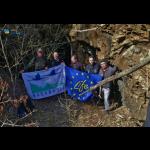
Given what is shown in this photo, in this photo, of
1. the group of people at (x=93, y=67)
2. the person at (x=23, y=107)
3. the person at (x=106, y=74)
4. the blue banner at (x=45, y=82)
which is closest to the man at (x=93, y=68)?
the group of people at (x=93, y=67)

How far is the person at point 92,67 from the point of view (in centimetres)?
1071

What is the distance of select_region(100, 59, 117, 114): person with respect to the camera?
10.2 m

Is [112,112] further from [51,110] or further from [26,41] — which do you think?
[26,41]

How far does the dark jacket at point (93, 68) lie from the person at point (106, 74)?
0.68 ft

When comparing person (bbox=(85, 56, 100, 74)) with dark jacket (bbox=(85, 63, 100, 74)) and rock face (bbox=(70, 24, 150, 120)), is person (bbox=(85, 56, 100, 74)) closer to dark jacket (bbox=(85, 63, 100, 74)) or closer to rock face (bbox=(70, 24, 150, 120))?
dark jacket (bbox=(85, 63, 100, 74))

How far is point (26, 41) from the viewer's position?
500 inches

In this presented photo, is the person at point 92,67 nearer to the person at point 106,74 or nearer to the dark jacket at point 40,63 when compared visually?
the person at point 106,74

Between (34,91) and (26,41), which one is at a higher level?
(26,41)

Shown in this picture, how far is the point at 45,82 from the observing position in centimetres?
1124

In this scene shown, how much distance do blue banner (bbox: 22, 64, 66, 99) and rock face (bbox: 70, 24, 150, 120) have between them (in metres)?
1.42

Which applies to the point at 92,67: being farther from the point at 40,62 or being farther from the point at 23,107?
the point at 23,107

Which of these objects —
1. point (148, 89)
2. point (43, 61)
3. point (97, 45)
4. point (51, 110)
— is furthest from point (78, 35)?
point (148, 89)
